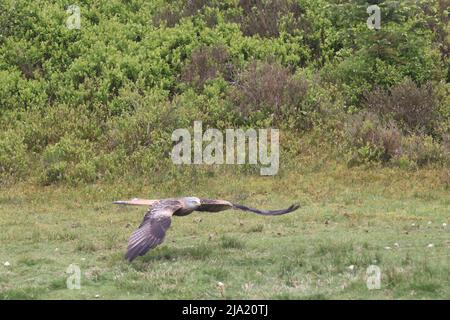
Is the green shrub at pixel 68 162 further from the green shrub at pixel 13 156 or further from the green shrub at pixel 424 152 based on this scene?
the green shrub at pixel 424 152

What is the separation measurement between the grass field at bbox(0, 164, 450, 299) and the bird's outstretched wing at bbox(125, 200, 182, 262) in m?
0.39

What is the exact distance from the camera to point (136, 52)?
20547 mm

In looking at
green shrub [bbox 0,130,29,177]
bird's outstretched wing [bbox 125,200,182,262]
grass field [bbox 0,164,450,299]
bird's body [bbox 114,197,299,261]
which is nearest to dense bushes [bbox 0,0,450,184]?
green shrub [bbox 0,130,29,177]

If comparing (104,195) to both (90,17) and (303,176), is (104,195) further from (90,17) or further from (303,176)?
(90,17)

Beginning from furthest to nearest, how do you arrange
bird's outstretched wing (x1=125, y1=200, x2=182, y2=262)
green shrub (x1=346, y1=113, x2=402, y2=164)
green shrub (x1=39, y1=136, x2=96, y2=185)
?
green shrub (x1=346, y1=113, x2=402, y2=164) → green shrub (x1=39, y1=136, x2=96, y2=185) → bird's outstretched wing (x1=125, y1=200, x2=182, y2=262)

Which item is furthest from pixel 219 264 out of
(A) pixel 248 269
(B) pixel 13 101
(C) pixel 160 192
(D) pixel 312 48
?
(D) pixel 312 48

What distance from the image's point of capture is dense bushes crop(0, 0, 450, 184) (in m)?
17.2

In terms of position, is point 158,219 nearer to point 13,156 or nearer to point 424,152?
point 13,156

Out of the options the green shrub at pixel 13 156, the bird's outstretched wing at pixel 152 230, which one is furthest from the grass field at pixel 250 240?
the green shrub at pixel 13 156

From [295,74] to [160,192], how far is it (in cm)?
581

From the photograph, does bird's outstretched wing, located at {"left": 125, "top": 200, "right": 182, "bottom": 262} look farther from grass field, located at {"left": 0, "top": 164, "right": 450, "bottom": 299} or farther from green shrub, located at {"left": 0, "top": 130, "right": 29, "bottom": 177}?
green shrub, located at {"left": 0, "top": 130, "right": 29, "bottom": 177}

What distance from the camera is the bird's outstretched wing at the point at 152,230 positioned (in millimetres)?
9094

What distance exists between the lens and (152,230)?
367 inches

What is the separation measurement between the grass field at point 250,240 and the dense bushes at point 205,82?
1.20 meters
